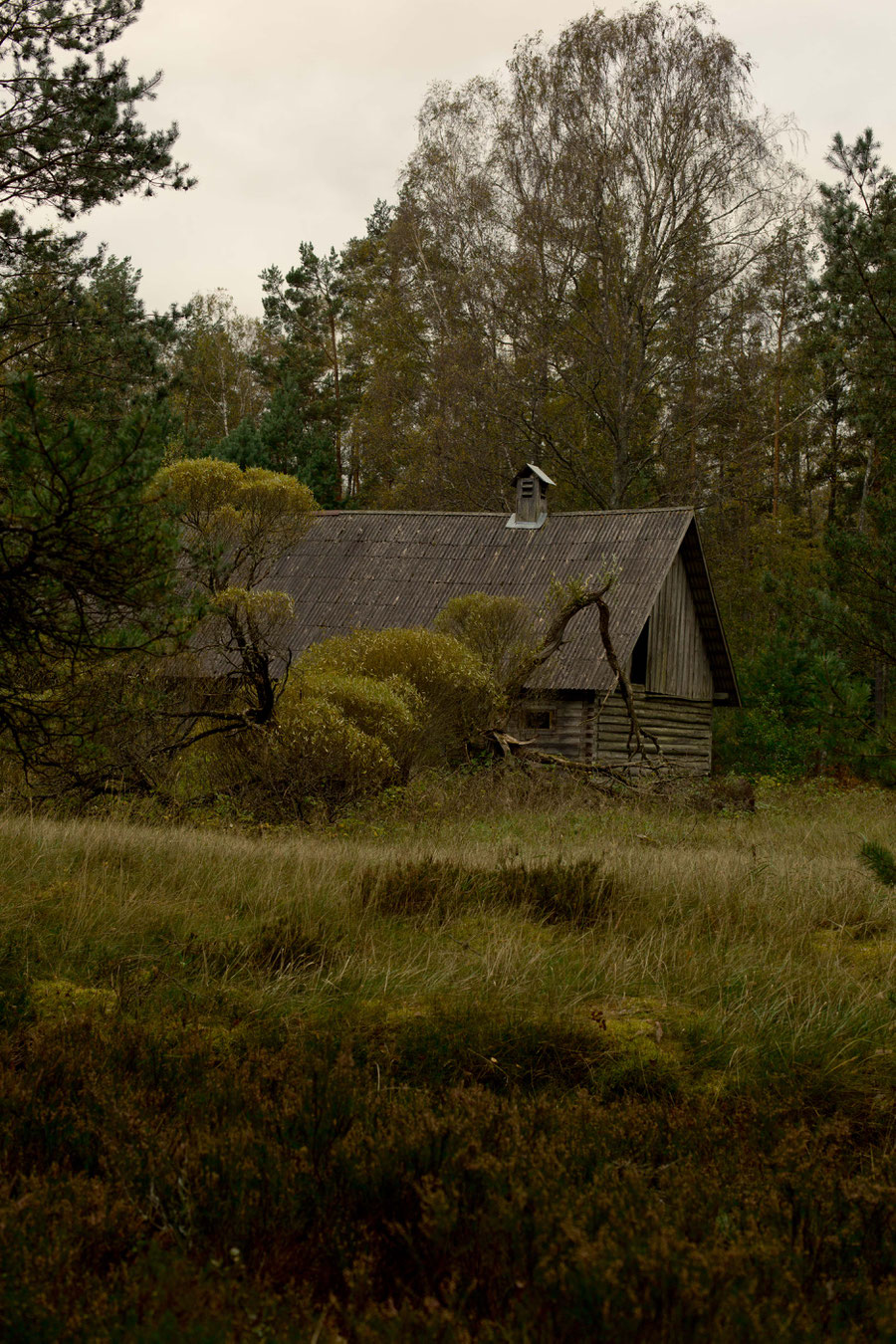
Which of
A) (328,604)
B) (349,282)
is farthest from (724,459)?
(349,282)

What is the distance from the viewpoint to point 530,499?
78.0 feet

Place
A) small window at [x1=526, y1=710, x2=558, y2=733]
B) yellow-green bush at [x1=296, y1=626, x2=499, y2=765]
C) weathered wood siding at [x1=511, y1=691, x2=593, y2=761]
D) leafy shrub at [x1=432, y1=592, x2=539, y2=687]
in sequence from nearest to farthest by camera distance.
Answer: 1. yellow-green bush at [x1=296, y1=626, x2=499, y2=765]
2. leafy shrub at [x1=432, y1=592, x2=539, y2=687]
3. weathered wood siding at [x1=511, y1=691, x2=593, y2=761]
4. small window at [x1=526, y1=710, x2=558, y2=733]

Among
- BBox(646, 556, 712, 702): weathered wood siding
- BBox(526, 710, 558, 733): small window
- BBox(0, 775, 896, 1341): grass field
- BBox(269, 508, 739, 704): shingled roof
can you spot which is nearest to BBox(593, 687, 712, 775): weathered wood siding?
BBox(646, 556, 712, 702): weathered wood siding

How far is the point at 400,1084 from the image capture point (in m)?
4.09

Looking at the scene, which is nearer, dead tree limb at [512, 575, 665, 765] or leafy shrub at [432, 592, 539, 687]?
dead tree limb at [512, 575, 665, 765]

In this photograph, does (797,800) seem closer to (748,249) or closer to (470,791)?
(470,791)

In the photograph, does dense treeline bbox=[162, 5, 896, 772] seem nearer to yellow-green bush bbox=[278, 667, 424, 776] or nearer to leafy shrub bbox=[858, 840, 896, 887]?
yellow-green bush bbox=[278, 667, 424, 776]

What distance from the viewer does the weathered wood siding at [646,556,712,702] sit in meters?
22.5

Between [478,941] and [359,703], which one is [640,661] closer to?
[359,703]

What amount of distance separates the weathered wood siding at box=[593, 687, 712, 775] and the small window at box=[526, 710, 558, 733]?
0.83 metres

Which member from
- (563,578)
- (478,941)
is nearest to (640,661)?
(563,578)

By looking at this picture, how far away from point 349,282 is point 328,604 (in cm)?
2172

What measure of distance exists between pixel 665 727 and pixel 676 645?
1698 mm

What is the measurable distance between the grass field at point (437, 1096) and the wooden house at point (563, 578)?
12502mm
